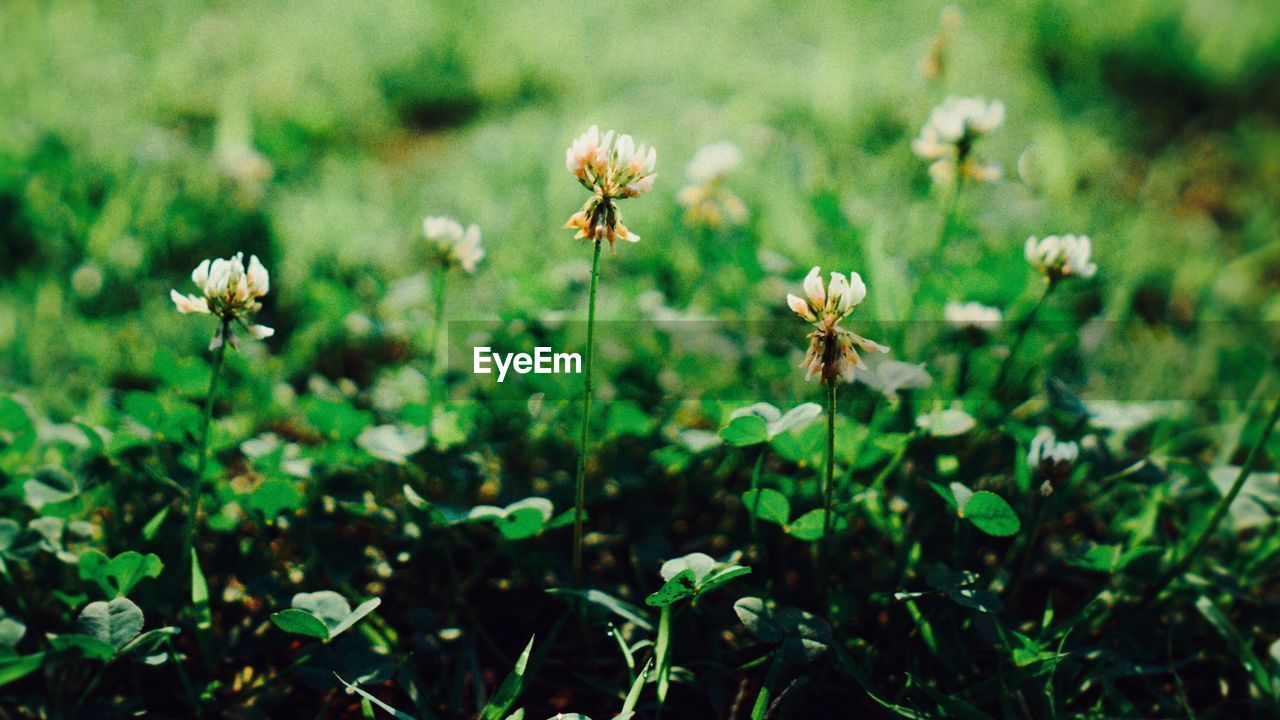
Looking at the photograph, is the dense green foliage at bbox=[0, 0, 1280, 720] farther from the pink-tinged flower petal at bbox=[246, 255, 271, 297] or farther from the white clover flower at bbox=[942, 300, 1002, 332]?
the pink-tinged flower petal at bbox=[246, 255, 271, 297]

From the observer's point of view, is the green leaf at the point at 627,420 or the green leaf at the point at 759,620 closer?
the green leaf at the point at 759,620

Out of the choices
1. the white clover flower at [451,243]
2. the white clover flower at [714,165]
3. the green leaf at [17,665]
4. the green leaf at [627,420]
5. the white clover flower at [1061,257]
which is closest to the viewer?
the green leaf at [17,665]

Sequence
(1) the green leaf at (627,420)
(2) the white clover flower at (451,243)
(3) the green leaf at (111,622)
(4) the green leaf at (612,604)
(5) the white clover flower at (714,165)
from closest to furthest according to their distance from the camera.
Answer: (3) the green leaf at (111,622), (4) the green leaf at (612,604), (2) the white clover flower at (451,243), (1) the green leaf at (627,420), (5) the white clover flower at (714,165)

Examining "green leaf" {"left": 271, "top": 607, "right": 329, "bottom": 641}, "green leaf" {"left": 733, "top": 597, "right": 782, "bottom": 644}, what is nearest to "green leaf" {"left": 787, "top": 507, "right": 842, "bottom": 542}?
"green leaf" {"left": 733, "top": 597, "right": 782, "bottom": 644}

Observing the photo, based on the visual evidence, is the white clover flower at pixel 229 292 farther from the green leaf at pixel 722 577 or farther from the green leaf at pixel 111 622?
the green leaf at pixel 722 577

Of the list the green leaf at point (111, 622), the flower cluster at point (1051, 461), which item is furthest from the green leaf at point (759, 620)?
the green leaf at point (111, 622)

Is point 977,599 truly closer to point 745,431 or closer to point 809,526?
point 809,526
